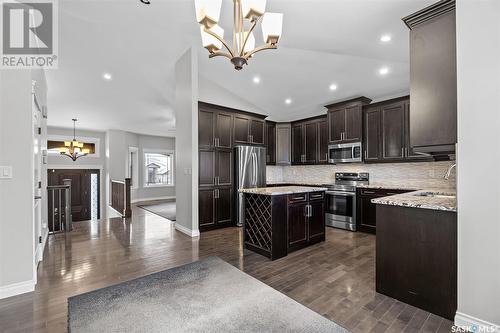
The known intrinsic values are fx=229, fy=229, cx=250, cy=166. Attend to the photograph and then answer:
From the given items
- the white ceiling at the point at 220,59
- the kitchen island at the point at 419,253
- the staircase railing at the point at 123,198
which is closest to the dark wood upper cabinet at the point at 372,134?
the white ceiling at the point at 220,59

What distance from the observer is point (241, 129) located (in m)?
5.30

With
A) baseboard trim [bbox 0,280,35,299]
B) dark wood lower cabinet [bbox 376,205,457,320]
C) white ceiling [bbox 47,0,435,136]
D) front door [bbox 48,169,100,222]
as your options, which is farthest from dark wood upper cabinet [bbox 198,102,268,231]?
front door [bbox 48,169,100,222]

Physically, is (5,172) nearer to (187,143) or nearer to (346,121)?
(187,143)

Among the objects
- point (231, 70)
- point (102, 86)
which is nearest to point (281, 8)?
point (231, 70)

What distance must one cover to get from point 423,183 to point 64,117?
9.54 meters

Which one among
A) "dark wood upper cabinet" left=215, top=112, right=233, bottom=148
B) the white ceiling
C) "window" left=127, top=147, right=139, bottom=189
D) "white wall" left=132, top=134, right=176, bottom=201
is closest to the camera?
the white ceiling

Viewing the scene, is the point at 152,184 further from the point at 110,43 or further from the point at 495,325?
the point at 495,325

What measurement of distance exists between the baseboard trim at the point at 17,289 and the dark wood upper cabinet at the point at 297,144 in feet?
17.3

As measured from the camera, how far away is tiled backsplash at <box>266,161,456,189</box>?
4074mm

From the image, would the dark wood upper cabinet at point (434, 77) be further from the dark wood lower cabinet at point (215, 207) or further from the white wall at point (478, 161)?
the dark wood lower cabinet at point (215, 207)

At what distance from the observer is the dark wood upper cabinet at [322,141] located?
5430mm

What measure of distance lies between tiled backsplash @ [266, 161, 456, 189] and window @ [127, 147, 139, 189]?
5798mm

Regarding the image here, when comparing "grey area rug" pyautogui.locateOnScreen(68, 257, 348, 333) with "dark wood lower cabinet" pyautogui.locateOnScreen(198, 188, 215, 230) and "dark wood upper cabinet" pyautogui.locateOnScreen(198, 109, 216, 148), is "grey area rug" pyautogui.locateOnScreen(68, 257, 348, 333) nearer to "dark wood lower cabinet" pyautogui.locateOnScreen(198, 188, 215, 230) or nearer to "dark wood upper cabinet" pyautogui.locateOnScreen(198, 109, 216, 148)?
"dark wood lower cabinet" pyautogui.locateOnScreen(198, 188, 215, 230)

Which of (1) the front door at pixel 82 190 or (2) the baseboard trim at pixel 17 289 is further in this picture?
(1) the front door at pixel 82 190
